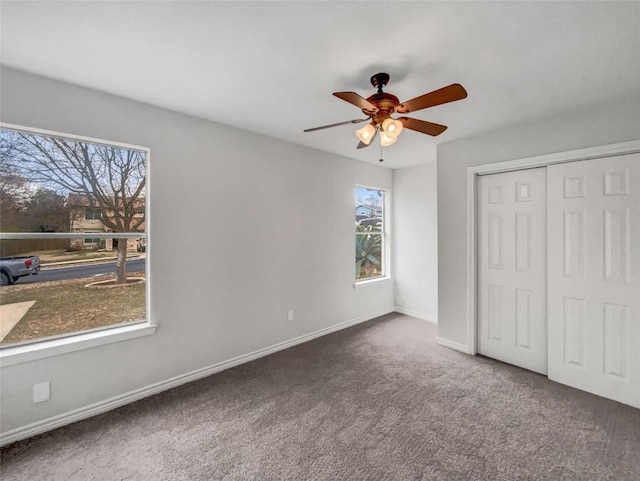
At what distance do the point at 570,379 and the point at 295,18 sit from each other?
142 inches

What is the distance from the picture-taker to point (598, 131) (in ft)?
8.25

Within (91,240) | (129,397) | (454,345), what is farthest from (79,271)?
(454,345)

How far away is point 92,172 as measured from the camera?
92.6 inches

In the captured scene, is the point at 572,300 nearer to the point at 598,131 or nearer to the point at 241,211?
the point at 598,131

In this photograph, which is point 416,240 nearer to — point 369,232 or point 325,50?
point 369,232

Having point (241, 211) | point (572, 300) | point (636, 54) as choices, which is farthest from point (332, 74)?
point (572, 300)

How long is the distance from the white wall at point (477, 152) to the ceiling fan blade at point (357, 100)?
196cm

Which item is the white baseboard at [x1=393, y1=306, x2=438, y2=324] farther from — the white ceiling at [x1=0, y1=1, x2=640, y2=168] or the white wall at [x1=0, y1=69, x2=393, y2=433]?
the white ceiling at [x1=0, y1=1, x2=640, y2=168]

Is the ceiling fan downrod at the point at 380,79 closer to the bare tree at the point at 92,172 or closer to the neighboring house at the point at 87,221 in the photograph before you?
the bare tree at the point at 92,172

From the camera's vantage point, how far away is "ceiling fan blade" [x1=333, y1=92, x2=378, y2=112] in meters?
1.65

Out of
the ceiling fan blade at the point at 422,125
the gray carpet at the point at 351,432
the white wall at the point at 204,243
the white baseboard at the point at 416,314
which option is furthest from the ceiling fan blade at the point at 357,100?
the white baseboard at the point at 416,314

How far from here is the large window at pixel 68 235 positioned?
2.05 meters

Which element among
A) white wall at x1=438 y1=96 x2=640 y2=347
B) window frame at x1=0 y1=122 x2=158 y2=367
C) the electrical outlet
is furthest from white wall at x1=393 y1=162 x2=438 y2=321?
the electrical outlet

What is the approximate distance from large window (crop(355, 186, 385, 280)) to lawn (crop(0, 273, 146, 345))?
304 centimetres
